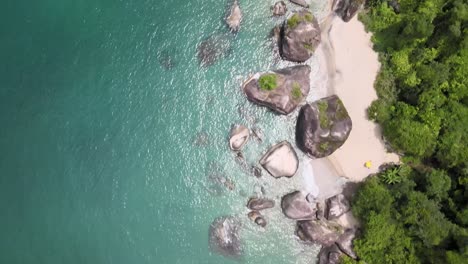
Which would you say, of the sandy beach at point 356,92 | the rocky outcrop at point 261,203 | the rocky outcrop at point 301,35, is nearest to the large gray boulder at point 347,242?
the sandy beach at point 356,92

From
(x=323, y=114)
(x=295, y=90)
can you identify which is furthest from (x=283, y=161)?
(x=295, y=90)

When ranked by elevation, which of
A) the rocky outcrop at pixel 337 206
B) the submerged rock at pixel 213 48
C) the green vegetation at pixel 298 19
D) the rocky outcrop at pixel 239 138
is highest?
the green vegetation at pixel 298 19

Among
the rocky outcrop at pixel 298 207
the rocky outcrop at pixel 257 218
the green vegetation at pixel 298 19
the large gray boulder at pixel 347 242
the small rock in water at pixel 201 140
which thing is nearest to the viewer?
the large gray boulder at pixel 347 242

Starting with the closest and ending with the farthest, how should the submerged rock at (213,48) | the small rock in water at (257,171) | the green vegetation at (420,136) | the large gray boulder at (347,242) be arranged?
the green vegetation at (420,136)
the large gray boulder at (347,242)
the small rock in water at (257,171)
the submerged rock at (213,48)

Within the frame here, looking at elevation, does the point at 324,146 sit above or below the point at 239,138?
above

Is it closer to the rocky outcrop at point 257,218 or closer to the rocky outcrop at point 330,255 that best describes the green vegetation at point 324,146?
the rocky outcrop at point 257,218

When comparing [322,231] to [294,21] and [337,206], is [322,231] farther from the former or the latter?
[294,21]
